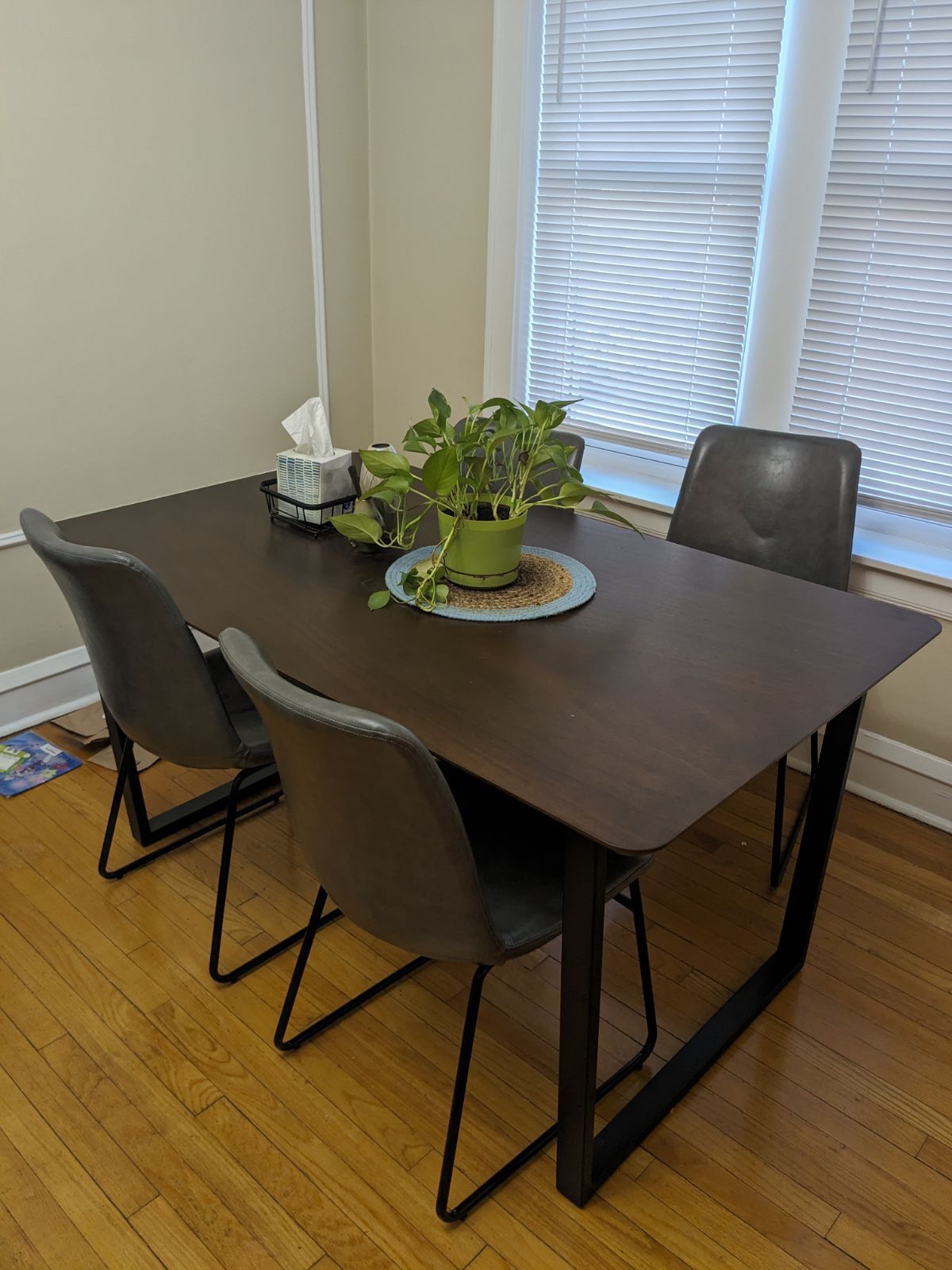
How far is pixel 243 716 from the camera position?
1.94 metres

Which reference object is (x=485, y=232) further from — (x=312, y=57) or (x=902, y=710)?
(x=902, y=710)

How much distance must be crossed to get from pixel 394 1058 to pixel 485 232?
2.40 m

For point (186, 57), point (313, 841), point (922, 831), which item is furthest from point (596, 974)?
point (186, 57)

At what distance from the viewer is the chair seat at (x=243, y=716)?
182 centimetres

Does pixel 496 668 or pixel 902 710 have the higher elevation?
pixel 496 668

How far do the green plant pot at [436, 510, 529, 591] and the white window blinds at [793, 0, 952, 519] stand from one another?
1137 mm

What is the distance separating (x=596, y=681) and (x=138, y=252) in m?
2.05

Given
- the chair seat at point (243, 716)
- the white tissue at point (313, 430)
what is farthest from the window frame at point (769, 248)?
the chair seat at point (243, 716)

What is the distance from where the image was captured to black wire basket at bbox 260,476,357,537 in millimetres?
2053

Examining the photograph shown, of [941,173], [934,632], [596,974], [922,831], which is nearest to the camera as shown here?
[596,974]

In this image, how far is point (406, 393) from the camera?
348cm

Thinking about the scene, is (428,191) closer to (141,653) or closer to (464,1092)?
(141,653)

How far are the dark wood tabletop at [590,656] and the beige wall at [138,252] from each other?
29.6 inches

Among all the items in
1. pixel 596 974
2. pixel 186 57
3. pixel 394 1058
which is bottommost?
pixel 394 1058
